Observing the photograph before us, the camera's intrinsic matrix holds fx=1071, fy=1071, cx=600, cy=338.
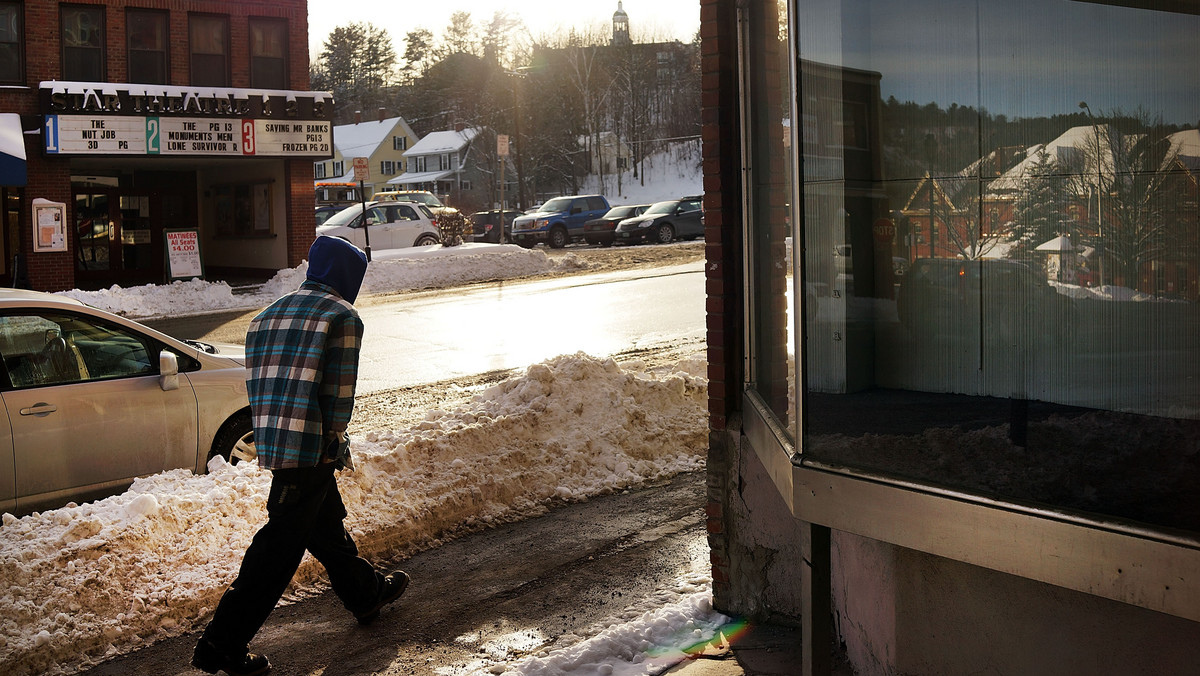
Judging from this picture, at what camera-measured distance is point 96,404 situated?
22.1ft

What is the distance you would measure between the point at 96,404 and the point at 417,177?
75.2 m

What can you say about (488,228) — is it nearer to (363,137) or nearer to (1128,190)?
(1128,190)

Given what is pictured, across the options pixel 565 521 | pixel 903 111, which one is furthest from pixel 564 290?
pixel 903 111

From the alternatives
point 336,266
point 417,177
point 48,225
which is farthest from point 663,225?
point 417,177

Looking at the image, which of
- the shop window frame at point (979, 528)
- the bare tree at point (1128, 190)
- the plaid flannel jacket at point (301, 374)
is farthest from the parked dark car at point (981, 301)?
the plaid flannel jacket at point (301, 374)

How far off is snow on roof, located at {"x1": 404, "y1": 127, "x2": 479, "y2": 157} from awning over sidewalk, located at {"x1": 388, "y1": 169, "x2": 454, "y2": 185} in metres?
1.55

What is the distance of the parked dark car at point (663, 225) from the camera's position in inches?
1390

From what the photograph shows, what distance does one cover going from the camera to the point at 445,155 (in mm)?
79625

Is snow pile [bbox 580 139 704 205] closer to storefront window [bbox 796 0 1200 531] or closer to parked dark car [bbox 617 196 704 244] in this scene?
parked dark car [bbox 617 196 704 244]

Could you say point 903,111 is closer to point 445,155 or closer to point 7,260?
point 7,260

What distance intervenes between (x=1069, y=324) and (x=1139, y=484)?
0.52 meters

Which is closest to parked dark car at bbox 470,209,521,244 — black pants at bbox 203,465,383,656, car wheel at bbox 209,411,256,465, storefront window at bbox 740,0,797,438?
car wheel at bbox 209,411,256,465

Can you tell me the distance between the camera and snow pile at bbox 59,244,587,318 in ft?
66.7

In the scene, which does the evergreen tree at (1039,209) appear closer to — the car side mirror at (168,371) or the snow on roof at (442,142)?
the car side mirror at (168,371)
